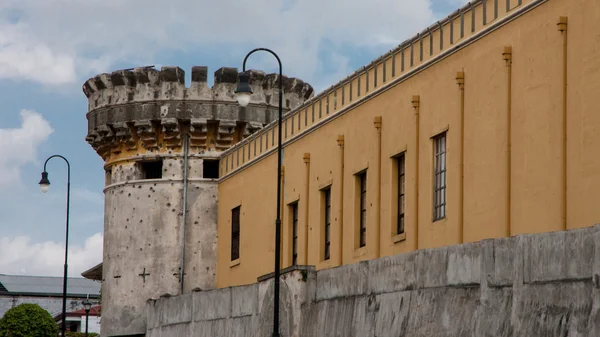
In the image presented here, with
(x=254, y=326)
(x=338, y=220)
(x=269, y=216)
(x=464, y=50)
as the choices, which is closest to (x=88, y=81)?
(x=269, y=216)

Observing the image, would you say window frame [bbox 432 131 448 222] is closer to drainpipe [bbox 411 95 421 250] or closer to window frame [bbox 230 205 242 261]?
drainpipe [bbox 411 95 421 250]

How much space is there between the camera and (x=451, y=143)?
78.5 ft

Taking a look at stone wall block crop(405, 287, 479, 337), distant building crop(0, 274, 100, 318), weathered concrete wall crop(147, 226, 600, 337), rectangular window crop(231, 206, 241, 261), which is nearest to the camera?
weathered concrete wall crop(147, 226, 600, 337)

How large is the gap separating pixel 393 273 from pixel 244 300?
8.08 meters

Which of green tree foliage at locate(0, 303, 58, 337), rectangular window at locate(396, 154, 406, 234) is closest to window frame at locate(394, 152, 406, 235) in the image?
rectangular window at locate(396, 154, 406, 234)

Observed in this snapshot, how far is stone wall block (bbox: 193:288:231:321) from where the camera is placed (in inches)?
1109

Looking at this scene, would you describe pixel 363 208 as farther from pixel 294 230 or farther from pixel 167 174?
pixel 167 174

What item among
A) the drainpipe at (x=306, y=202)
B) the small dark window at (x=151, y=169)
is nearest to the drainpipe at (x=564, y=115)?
the drainpipe at (x=306, y=202)

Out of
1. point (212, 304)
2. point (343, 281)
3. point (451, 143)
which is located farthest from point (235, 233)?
point (343, 281)

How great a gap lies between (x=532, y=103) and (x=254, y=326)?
8.04 metres

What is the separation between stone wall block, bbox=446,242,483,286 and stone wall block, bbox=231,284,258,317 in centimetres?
934

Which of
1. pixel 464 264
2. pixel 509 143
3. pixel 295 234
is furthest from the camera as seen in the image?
Answer: pixel 295 234

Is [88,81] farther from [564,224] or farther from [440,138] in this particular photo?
[564,224]

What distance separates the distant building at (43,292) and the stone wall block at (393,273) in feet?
305
